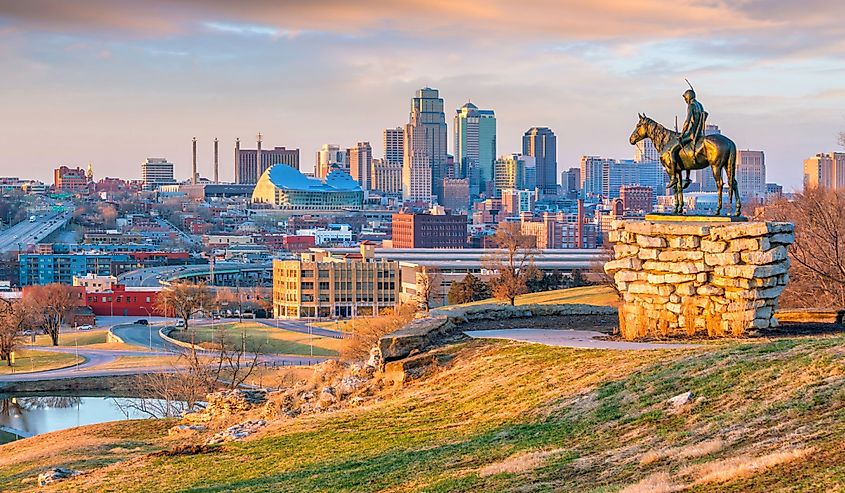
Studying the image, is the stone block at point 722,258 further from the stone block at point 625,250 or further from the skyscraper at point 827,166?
the skyscraper at point 827,166

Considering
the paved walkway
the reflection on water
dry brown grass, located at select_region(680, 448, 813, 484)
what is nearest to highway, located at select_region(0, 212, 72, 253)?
the reflection on water

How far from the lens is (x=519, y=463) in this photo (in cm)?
1146

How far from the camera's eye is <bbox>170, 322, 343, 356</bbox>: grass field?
61.8m

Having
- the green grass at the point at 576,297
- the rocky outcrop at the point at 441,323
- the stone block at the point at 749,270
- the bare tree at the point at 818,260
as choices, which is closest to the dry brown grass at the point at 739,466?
the stone block at the point at 749,270

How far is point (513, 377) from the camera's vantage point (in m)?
15.8

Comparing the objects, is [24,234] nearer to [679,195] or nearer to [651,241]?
[679,195]

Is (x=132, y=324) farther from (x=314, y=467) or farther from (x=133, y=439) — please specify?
(x=314, y=467)

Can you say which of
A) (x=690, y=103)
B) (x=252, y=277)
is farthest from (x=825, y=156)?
(x=690, y=103)

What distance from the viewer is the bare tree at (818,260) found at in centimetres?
2975

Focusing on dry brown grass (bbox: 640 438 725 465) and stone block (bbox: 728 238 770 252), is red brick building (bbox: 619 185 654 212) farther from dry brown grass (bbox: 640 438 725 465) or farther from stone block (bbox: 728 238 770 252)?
dry brown grass (bbox: 640 438 725 465)

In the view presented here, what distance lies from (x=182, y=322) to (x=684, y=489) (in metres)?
71.2

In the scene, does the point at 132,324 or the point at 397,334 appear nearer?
the point at 397,334

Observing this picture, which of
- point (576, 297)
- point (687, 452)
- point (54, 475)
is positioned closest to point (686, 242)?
point (687, 452)

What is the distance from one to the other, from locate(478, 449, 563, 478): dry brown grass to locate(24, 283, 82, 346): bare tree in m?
63.0
